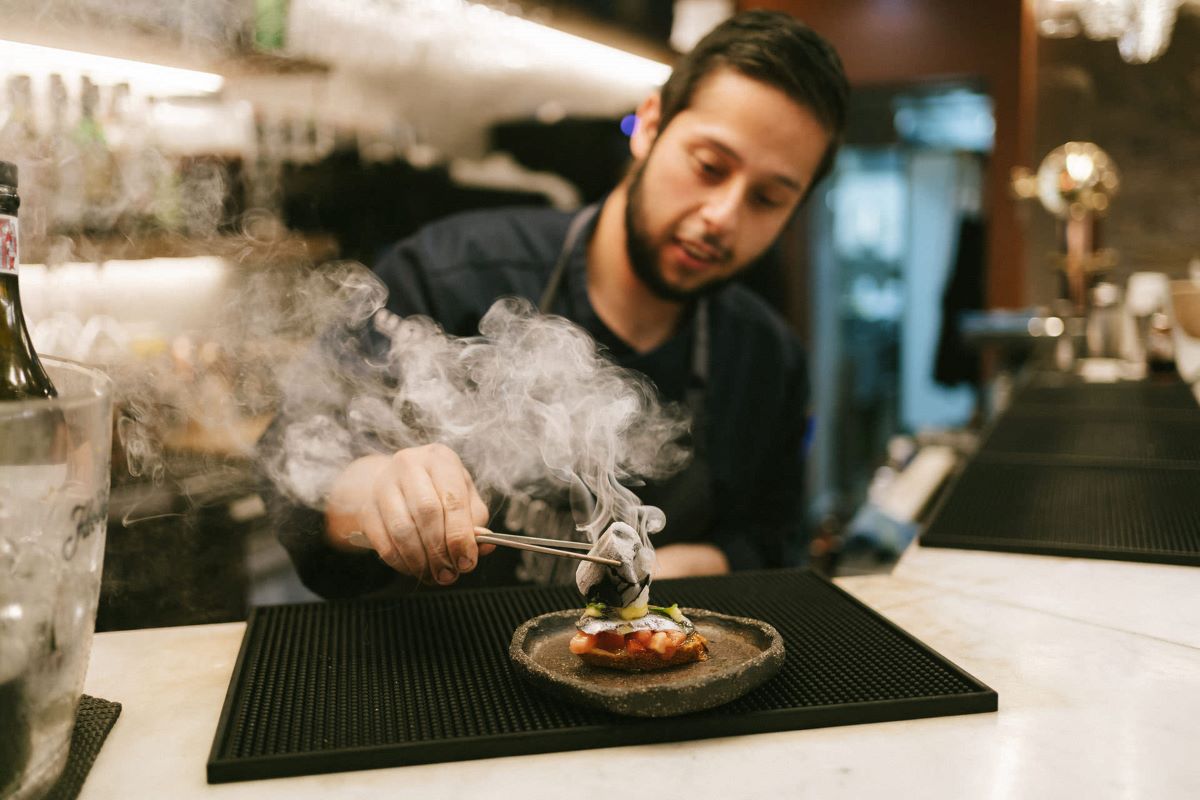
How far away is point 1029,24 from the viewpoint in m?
5.08

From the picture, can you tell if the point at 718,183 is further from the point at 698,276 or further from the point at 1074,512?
the point at 1074,512

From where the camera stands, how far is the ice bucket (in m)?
0.63

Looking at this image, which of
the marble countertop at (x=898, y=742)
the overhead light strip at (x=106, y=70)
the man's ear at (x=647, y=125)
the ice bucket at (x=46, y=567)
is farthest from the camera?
the man's ear at (x=647, y=125)

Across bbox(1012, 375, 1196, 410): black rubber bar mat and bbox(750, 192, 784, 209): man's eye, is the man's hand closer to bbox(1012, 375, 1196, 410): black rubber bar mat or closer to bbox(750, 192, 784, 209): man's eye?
bbox(750, 192, 784, 209): man's eye

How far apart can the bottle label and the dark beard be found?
142 centimetres

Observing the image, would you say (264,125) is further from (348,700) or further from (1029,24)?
(1029,24)

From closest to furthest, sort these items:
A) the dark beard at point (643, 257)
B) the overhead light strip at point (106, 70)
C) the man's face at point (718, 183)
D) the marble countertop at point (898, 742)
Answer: the marble countertop at point (898, 742) < the overhead light strip at point (106, 70) < the man's face at point (718, 183) < the dark beard at point (643, 257)

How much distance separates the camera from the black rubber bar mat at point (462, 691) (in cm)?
79

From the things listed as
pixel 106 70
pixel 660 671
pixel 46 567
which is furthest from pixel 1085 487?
pixel 106 70

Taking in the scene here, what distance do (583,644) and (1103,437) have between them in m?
1.67

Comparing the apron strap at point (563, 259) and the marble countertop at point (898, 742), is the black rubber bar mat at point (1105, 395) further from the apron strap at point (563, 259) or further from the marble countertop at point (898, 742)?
the marble countertop at point (898, 742)

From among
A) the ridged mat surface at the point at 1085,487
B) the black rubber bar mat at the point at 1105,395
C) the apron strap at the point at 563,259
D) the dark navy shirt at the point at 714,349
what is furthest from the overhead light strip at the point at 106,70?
the black rubber bar mat at the point at 1105,395

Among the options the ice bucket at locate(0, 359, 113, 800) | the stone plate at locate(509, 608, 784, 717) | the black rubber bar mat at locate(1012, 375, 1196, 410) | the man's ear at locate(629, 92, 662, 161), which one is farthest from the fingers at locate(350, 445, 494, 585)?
the black rubber bar mat at locate(1012, 375, 1196, 410)

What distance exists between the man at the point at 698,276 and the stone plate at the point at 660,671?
716mm
